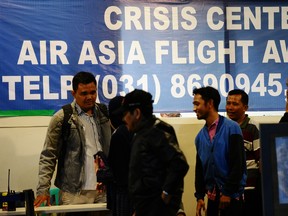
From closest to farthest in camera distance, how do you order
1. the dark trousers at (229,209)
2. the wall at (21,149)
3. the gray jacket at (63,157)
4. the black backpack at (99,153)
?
the black backpack at (99,153)
the dark trousers at (229,209)
the gray jacket at (63,157)
the wall at (21,149)

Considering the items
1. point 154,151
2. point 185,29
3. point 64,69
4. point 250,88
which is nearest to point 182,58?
point 185,29

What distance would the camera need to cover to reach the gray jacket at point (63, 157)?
461cm

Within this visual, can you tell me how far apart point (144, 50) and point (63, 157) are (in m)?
1.88

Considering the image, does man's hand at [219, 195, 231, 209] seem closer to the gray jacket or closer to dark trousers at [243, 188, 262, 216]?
dark trousers at [243, 188, 262, 216]

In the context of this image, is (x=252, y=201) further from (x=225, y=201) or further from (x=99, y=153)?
(x=99, y=153)

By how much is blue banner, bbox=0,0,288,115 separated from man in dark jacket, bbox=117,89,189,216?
256cm

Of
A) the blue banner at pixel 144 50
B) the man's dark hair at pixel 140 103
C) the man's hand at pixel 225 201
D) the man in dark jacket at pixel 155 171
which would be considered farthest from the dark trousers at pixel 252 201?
the man's dark hair at pixel 140 103

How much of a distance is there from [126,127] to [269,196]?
2.33 metres

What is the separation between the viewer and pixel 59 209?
14.1 feet

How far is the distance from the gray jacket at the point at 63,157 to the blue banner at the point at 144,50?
4.31 ft

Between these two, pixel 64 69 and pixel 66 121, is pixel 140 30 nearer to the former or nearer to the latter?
pixel 64 69

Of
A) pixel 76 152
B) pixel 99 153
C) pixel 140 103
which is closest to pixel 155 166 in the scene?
pixel 140 103

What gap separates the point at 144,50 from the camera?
6156 millimetres

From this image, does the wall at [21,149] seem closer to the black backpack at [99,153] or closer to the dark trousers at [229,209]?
the black backpack at [99,153]
